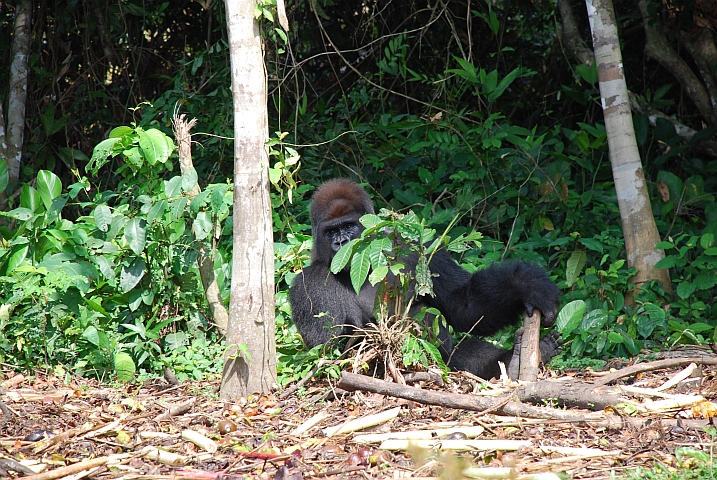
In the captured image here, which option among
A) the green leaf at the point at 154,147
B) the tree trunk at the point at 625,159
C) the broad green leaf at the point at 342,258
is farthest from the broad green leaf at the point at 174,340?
the tree trunk at the point at 625,159

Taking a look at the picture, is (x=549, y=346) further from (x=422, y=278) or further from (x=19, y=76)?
(x=19, y=76)

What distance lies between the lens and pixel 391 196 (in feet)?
21.0

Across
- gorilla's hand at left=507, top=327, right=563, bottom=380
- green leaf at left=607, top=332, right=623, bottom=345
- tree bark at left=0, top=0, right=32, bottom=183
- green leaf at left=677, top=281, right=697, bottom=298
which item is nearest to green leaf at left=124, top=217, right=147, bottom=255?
gorilla's hand at left=507, top=327, right=563, bottom=380

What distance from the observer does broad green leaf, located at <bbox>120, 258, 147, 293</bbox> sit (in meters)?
4.25

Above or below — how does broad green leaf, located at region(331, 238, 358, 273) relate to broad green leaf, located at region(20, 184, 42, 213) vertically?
below

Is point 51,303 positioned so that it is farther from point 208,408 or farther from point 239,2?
point 239,2

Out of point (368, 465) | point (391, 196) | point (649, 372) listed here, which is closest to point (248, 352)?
point (368, 465)

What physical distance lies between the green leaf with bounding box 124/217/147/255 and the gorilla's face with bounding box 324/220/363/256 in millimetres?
1014

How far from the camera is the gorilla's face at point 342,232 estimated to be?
4.13 m

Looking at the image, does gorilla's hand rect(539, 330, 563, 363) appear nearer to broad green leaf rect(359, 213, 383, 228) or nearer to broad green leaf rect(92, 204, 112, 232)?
broad green leaf rect(359, 213, 383, 228)

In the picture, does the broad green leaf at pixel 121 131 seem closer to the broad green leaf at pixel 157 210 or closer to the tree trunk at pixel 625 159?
the broad green leaf at pixel 157 210

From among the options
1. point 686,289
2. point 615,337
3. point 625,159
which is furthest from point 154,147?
point 686,289

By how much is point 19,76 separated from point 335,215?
381cm

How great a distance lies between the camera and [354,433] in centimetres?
303
